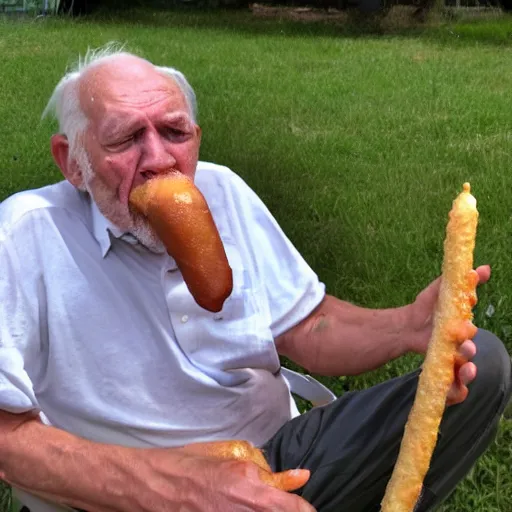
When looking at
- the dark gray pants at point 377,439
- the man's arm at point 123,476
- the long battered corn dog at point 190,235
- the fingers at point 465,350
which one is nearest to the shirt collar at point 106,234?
the long battered corn dog at point 190,235

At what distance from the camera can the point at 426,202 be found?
5.45 meters

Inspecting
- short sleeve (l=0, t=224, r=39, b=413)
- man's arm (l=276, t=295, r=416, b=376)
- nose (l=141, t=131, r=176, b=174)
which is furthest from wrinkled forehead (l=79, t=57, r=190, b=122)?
man's arm (l=276, t=295, r=416, b=376)

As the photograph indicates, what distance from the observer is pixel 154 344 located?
2.08 metres

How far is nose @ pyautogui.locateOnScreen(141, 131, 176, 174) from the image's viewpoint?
6.72 feet

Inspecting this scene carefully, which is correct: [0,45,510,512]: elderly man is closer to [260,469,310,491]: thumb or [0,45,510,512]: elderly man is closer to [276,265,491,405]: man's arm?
[276,265,491,405]: man's arm

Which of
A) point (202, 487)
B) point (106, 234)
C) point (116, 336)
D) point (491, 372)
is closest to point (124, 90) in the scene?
point (106, 234)

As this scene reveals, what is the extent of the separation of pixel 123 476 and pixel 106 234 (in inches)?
22.9

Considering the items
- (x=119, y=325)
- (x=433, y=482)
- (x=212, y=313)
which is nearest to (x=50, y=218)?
(x=119, y=325)

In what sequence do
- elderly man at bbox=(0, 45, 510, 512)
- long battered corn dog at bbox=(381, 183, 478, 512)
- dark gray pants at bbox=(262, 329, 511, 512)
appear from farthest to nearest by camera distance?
1. dark gray pants at bbox=(262, 329, 511, 512)
2. elderly man at bbox=(0, 45, 510, 512)
3. long battered corn dog at bbox=(381, 183, 478, 512)

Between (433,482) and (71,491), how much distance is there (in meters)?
0.96

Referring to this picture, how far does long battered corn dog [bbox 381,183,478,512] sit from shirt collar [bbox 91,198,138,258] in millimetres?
752

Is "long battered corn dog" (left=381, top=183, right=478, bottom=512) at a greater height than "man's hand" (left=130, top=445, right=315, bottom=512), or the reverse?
"long battered corn dog" (left=381, top=183, right=478, bottom=512)

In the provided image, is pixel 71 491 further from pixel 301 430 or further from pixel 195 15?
pixel 195 15

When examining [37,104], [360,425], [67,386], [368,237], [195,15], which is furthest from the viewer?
[195,15]
